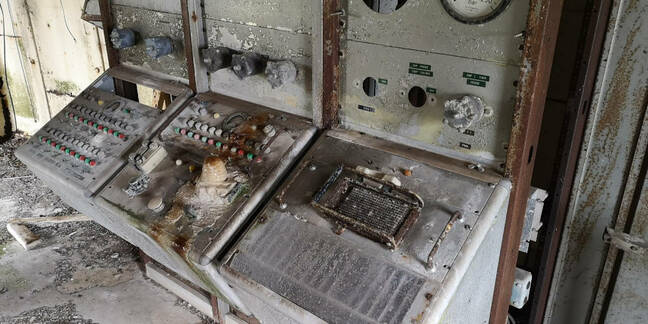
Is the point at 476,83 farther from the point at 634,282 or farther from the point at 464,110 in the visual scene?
the point at 634,282

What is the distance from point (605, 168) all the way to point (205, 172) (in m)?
1.42

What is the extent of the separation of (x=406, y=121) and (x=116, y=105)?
60.6 inches

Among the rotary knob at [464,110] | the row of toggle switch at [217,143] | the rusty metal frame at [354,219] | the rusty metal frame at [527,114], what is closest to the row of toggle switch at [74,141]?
the row of toggle switch at [217,143]

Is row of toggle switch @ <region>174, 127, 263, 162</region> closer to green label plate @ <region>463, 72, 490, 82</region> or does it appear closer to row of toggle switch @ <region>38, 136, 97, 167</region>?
row of toggle switch @ <region>38, 136, 97, 167</region>

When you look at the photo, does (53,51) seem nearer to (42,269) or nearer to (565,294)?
(42,269)

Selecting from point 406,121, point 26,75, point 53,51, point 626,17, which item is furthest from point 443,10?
point 26,75

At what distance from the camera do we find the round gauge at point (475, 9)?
144 cm

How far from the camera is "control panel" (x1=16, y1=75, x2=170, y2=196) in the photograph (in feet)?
7.20

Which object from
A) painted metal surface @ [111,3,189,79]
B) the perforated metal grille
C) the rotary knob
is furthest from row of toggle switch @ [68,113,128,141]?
the rotary knob

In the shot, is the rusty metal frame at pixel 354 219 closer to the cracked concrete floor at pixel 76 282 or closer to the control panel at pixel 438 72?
the control panel at pixel 438 72

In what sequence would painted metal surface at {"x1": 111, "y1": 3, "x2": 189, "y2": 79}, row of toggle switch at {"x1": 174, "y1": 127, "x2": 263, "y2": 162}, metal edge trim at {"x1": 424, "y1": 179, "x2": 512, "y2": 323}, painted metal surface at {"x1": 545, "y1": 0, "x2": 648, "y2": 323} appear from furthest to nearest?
painted metal surface at {"x1": 111, "y1": 3, "x2": 189, "y2": 79}
row of toggle switch at {"x1": 174, "y1": 127, "x2": 263, "y2": 162}
painted metal surface at {"x1": 545, "y1": 0, "x2": 648, "y2": 323}
metal edge trim at {"x1": 424, "y1": 179, "x2": 512, "y2": 323}

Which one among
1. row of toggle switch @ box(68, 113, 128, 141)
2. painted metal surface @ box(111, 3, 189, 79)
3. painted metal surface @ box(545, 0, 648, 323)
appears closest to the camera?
painted metal surface @ box(545, 0, 648, 323)

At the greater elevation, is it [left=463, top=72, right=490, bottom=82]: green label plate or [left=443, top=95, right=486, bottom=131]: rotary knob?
[left=463, top=72, right=490, bottom=82]: green label plate

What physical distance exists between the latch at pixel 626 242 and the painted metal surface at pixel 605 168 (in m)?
0.04
